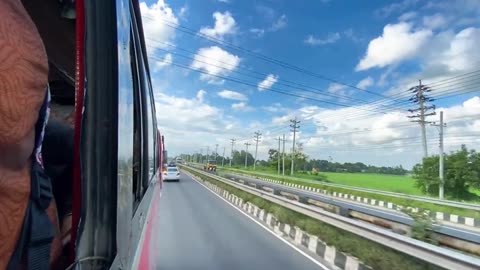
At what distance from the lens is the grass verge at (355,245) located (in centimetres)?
616

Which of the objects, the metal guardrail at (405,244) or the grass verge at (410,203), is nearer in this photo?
the metal guardrail at (405,244)

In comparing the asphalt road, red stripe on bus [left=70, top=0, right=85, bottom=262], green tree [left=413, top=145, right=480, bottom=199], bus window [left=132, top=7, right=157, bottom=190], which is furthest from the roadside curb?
green tree [left=413, top=145, right=480, bottom=199]

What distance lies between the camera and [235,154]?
130 meters

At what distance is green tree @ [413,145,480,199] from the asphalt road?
28513 millimetres

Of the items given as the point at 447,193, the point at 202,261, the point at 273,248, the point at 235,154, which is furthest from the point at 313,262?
the point at 235,154

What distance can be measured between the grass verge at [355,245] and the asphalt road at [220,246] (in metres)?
0.69

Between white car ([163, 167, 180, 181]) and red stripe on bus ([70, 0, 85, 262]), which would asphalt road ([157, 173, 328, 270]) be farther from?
white car ([163, 167, 180, 181])

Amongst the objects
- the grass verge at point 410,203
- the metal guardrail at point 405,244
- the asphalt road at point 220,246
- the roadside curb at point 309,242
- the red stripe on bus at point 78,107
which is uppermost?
the red stripe on bus at point 78,107

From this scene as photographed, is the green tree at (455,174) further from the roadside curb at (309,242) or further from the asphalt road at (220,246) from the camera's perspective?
the asphalt road at (220,246)

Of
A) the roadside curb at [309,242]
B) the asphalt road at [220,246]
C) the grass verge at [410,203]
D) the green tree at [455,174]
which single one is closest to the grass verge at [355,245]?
the roadside curb at [309,242]

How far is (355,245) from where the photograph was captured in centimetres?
767

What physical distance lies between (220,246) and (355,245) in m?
3.09

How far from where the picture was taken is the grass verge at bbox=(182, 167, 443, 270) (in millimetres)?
6164

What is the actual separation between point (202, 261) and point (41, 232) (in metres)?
7.24
